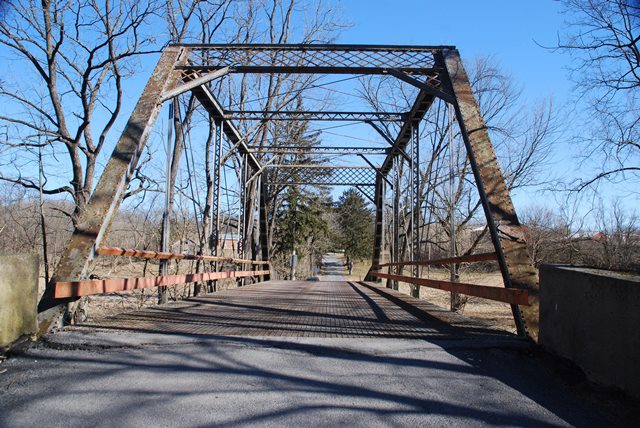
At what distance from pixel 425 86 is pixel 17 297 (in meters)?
5.85

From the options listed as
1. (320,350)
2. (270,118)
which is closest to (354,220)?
(270,118)

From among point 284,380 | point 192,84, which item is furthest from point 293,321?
point 192,84

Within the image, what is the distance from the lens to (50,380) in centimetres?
303

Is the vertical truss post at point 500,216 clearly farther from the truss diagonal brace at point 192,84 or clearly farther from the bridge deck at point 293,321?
the truss diagonal brace at point 192,84

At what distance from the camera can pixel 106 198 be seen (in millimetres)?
4973

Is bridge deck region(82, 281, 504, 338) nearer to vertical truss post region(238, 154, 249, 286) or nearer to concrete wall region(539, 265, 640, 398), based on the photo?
concrete wall region(539, 265, 640, 398)

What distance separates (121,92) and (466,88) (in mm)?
7117

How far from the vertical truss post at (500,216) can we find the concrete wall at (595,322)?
481 mm

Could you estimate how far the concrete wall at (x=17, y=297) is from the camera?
11.0ft

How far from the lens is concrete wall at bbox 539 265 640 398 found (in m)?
2.65

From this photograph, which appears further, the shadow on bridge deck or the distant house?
the distant house

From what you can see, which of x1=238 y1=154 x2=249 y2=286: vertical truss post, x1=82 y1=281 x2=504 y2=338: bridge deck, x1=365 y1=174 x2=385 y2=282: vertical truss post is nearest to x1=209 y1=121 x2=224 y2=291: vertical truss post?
x1=238 y1=154 x2=249 y2=286: vertical truss post

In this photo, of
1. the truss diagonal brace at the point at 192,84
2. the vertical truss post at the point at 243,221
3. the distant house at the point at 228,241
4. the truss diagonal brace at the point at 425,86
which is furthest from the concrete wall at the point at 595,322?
the vertical truss post at the point at 243,221

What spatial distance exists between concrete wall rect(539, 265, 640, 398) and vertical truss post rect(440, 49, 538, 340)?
481 mm
